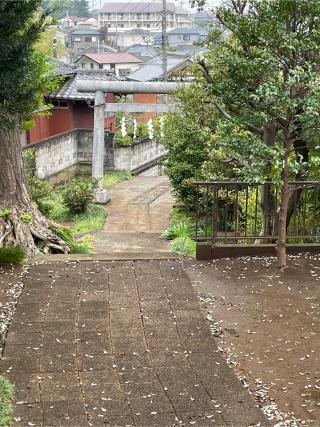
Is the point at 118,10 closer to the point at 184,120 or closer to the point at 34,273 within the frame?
the point at 184,120

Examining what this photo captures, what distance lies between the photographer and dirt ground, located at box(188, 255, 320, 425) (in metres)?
4.86

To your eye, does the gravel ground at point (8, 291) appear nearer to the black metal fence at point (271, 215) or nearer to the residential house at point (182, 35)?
the black metal fence at point (271, 215)

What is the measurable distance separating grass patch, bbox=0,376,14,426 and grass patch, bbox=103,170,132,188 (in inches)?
664

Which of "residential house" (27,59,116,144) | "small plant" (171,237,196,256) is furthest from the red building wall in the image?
"small plant" (171,237,196,256)

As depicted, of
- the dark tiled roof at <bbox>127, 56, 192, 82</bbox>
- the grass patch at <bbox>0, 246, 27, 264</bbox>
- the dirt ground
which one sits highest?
the dark tiled roof at <bbox>127, 56, 192, 82</bbox>

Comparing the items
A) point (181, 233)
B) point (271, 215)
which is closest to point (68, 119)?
point (181, 233)

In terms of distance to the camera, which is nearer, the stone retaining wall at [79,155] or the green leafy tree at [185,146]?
the green leafy tree at [185,146]

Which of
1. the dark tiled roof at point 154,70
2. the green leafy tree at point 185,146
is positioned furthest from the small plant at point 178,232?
the dark tiled roof at point 154,70

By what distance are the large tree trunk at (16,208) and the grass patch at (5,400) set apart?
3975mm

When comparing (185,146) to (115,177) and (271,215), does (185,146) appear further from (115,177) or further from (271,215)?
(115,177)

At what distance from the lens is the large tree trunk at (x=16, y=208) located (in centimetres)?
866

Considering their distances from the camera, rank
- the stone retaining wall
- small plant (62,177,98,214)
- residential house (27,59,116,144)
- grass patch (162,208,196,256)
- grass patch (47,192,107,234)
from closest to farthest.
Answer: grass patch (162,208,196,256), grass patch (47,192,107,234), small plant (62,177,98,214), the stone retaining wall, residential house (27,59,116,144)

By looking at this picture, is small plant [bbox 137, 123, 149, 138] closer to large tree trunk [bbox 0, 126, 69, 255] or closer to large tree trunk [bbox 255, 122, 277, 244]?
large tree trunk [bbox 0, 126, 69, 255]

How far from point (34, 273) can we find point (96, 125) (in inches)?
446
